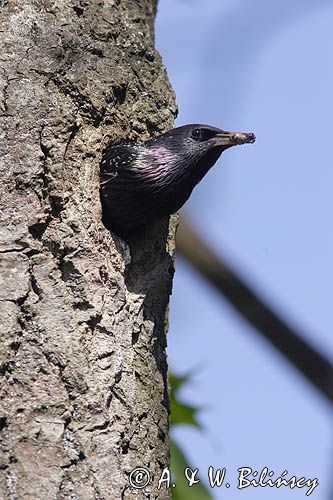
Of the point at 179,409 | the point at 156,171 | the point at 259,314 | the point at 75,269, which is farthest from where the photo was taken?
the point at 259,314

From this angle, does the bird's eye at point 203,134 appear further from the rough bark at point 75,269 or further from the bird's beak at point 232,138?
the rough bark at point 75,269

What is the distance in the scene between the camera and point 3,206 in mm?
3174

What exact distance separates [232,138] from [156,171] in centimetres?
26

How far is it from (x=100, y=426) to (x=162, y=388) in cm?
40

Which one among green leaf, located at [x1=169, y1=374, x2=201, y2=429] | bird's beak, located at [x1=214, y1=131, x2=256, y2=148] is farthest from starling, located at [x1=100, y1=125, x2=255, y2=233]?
green leaf, located at [x1=169, y1=374, x2=201, y2=429]

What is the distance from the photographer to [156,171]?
11.5 feet

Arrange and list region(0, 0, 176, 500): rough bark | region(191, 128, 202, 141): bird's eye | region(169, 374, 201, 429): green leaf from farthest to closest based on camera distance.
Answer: region(169, 374, 201, 429): green leaf < region(191, 128, 202, 141): bird's eye < region(0, 0, 176, 500): rough bark

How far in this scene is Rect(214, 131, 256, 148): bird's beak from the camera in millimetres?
3467

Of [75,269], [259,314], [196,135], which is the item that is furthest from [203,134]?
[259,314]

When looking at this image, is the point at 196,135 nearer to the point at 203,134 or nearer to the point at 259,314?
the point at 203,134

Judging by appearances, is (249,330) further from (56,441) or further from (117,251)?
(56,441)

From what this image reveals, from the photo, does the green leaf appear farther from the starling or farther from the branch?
the starling

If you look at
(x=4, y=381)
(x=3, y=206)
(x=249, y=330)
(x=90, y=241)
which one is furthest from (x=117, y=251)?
(x=249, y=330)

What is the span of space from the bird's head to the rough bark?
0.12 m
